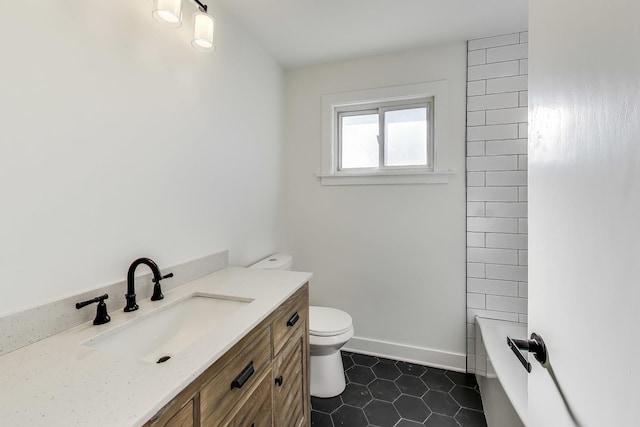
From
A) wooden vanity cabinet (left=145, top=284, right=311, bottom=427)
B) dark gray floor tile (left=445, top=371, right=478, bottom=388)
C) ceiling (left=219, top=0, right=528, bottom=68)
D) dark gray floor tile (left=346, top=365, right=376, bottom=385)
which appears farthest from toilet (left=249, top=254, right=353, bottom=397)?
ceiling (left=219, top=0, right=528, bottom=68)

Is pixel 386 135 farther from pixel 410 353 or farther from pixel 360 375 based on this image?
pixel 360 375

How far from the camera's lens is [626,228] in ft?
1.26

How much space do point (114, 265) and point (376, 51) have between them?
7.08 ft

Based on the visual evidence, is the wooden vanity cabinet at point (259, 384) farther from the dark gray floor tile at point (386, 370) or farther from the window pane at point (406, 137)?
the window pane at point (406, 137)

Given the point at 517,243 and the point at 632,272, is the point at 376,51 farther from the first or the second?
the point at 632,272

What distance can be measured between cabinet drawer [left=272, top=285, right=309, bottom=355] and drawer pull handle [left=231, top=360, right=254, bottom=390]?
0.18m

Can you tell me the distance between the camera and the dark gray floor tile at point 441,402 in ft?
5.40

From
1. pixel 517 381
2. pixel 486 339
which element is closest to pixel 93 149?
pixel 517 381

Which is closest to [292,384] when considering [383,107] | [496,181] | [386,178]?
[386,178]

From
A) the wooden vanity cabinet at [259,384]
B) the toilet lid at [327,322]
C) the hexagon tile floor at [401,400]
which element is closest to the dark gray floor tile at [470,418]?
the hexagon tile floor at [401,400]

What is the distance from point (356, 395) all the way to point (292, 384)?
2.53 ft

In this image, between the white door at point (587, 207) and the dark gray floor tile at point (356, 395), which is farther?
the dark gray floor tile at point (356, 395)

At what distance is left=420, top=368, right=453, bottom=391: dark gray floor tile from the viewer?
1849 millimetres

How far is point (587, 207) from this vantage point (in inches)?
18.8
